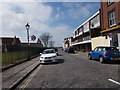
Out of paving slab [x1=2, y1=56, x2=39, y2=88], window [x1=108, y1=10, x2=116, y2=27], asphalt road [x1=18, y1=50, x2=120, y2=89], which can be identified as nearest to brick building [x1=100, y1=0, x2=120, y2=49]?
window [x1=108, y1=10, x2=116, y2=27]

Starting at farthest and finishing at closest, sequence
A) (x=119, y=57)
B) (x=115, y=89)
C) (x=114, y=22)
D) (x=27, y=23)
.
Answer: (x=114, y=22)
(x=27, y=23)
(x=119, y=57)
(x=115, y=89)

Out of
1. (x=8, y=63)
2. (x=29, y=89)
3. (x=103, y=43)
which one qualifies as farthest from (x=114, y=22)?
(x=29, y=89)

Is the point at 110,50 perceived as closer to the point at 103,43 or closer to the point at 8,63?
the point at 8,63

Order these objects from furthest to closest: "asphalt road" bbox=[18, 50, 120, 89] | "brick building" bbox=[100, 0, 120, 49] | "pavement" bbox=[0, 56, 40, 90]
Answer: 1. "brick building" bbox=[100, 0, 120, 49]
2. "pavement" bbox=[0, 56, 40, 90]
3. "asphalt road" bbox=[18, 50, 120, 89]

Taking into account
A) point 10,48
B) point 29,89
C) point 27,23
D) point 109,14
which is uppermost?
point 109,14

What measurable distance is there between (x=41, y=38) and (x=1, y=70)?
7806cm

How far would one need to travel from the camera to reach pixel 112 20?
21.0 metres

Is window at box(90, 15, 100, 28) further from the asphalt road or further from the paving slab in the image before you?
the paving slab

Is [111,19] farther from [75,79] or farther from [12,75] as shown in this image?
[12,75]

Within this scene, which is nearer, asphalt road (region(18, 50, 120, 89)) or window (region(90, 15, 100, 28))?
asphalt road (region(18, 50, 120, 89))

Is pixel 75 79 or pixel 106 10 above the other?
pixel 106 10

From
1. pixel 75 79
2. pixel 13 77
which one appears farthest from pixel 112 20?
pixel 13 77

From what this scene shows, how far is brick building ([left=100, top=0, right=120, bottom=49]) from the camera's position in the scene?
1855cm

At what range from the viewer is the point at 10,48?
12414 mm
